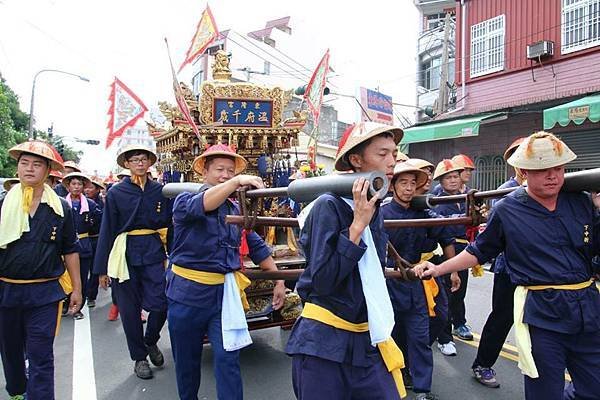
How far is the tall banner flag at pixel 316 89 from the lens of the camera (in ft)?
27.8

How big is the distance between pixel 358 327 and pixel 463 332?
389 centimetres

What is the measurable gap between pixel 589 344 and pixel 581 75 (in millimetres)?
11986

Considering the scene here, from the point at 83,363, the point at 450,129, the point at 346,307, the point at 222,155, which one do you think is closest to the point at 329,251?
the point at 346,307

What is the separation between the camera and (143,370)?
4.63 metres

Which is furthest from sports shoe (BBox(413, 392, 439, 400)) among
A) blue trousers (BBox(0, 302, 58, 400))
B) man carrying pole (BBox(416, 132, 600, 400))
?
blue trousers (BBox(0, 302, 58, 400))

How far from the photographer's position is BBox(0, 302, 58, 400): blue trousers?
11.6 feet

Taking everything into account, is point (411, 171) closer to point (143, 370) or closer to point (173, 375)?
point (173, 375)

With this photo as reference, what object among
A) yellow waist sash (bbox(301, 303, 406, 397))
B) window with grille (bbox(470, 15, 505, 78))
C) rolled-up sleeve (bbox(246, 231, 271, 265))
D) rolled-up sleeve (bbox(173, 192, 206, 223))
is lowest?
yellow waist sash (bbox(301, 303, 406, 397))

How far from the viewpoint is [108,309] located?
737cm

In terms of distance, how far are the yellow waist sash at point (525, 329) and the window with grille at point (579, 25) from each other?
39.0 feet

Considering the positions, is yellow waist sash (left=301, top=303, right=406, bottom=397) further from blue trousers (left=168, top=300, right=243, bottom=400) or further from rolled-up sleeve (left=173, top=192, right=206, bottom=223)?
blue trousers (left=168, top=300, right=243, bottom=400)

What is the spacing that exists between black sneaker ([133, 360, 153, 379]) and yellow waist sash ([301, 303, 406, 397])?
2.89 metres

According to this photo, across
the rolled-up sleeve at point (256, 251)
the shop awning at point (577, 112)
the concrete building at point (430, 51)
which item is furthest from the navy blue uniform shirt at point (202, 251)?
the concrete building at point (430, 51)

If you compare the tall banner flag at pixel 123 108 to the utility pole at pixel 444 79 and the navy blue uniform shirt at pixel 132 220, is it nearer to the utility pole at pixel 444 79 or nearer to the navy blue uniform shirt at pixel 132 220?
the navy blue uniform shirt at pixel 132 220
